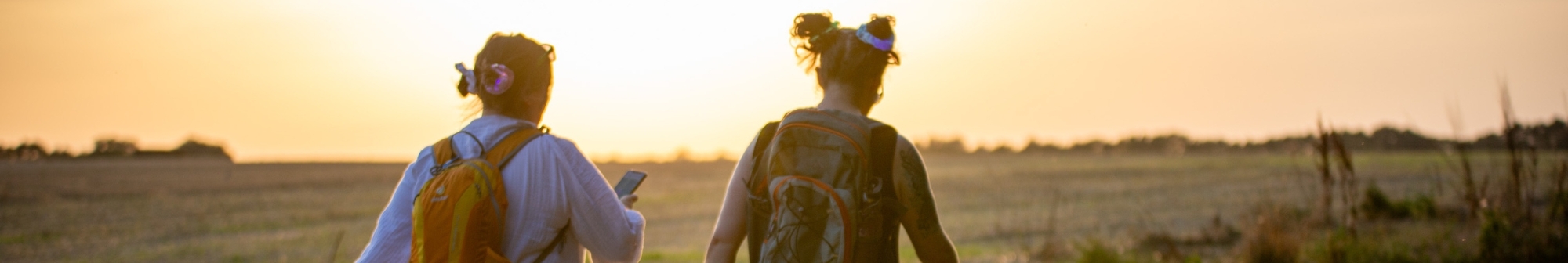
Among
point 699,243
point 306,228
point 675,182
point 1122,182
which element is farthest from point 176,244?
point 1122,182

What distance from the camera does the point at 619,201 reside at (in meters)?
2.75

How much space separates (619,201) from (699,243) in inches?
755

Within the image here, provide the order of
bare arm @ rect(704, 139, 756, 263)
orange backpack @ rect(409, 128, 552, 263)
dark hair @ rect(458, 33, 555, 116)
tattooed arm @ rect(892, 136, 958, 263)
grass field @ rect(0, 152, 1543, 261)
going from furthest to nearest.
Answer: grass field @ rect(0, 152, 1543, 261) → bare arm @ rect(704, 139, 756, 263) → tattooed arm @ rect(892, 136, 958, 263) → dark hair @ rect(458, 33, 555, 116) → orange backpack @ rect(409, 128, 552, 263)

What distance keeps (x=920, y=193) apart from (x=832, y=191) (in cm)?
23

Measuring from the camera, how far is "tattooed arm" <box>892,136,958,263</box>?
2783mm

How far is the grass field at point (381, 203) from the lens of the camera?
2086cm

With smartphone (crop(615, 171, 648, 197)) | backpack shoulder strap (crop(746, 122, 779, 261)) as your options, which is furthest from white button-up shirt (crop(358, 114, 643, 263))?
backpack shoulder strap (crop(746, 122, 779, 261))

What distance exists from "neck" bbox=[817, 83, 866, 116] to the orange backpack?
77cm

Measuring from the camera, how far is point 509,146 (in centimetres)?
265

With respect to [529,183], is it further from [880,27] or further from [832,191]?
[880,27]

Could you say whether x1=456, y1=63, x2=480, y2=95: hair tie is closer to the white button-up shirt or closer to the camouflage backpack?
the white button-up shirt

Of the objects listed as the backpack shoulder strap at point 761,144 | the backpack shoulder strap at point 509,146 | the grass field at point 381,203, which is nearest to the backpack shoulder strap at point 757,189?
the backpack shoulder strap at point 761,144

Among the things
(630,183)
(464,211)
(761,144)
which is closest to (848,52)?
(761,144)

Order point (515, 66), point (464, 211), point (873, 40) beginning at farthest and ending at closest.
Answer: point (873, 40), point (515, 66), point (464, 211)
